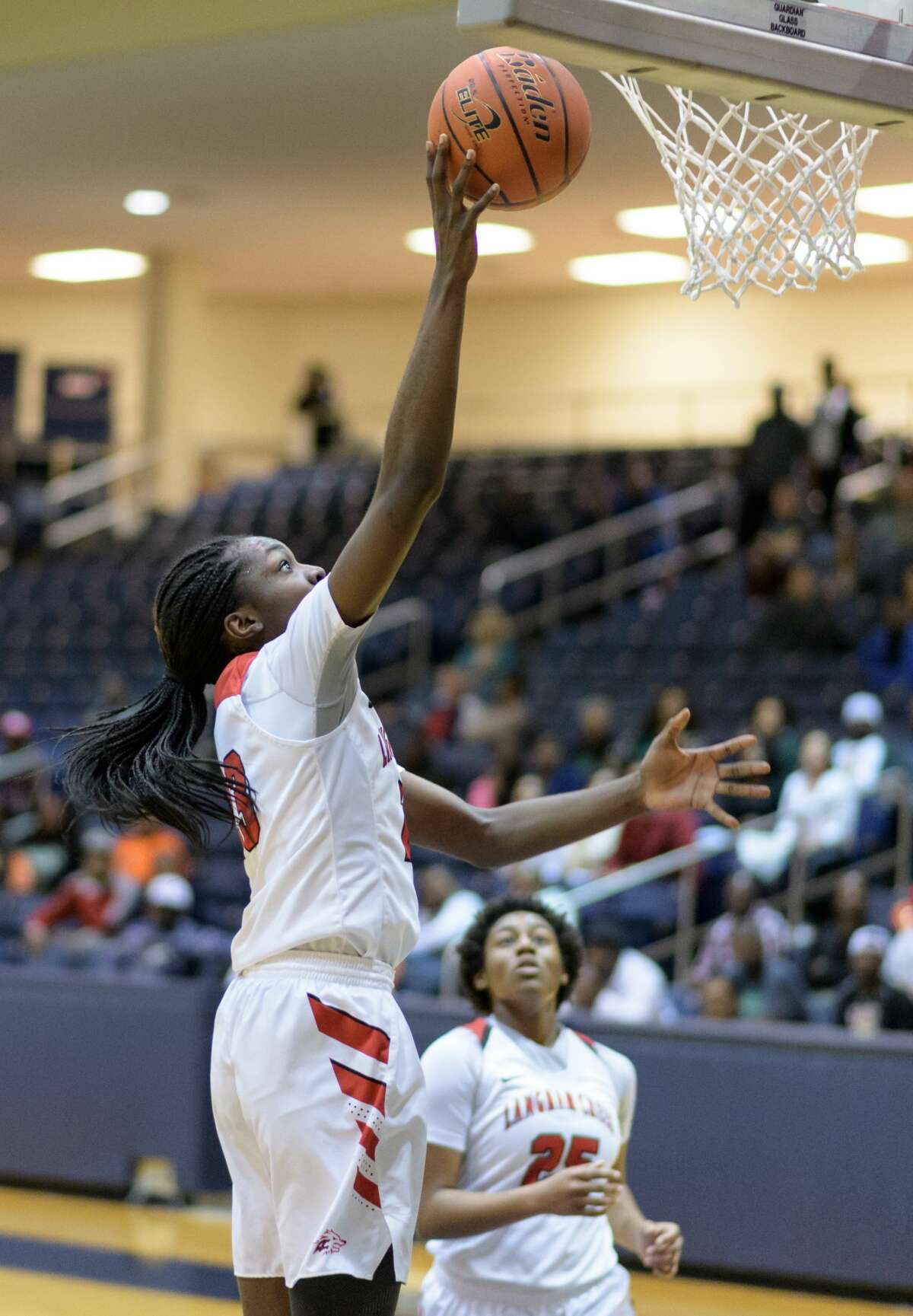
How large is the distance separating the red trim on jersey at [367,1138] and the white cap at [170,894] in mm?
7894

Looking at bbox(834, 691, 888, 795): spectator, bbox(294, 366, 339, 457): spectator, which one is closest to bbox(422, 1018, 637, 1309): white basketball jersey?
bbox(834, 691, 888, 795): spectator

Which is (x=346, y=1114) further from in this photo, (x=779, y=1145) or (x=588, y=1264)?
(x=779, y=1145)

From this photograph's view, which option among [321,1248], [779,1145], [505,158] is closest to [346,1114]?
[321,1248]

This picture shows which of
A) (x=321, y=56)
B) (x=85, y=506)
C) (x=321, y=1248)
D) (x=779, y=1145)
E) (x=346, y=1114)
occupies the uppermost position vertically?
(x=321, y=56)

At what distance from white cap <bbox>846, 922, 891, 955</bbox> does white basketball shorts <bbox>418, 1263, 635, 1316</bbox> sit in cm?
418

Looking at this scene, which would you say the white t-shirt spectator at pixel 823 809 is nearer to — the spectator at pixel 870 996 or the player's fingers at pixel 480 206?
the spectator at pixel 870 996

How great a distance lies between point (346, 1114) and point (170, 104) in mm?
11422

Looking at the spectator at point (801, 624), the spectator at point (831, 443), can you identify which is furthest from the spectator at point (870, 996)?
the spectator at point (831, 443)

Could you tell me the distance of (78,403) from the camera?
797 inches

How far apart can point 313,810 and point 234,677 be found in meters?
0.28

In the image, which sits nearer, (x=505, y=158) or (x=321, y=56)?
(x=505, y=158)

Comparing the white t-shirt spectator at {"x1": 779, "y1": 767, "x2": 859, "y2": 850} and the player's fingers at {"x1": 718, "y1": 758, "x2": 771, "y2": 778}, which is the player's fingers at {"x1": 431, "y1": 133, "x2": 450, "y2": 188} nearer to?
the player's fingers at {"x1": 718, "y1": 758, "x2": 771, "y2": 778}

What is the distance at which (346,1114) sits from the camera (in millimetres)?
2822

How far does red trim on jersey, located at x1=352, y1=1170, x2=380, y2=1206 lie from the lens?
2811mm
